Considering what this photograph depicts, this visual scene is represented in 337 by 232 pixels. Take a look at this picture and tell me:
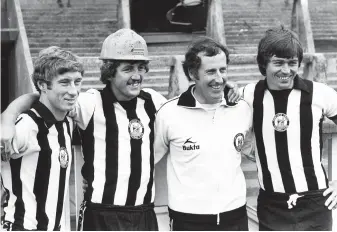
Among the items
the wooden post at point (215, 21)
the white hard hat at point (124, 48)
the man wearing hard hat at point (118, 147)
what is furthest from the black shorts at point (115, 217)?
the wooden post at point (215, 21)

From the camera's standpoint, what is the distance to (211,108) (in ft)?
11.9

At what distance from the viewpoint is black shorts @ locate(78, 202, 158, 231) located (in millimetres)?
3545

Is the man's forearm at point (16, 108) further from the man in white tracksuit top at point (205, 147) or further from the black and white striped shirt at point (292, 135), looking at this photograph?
the black and white striped shirt at point (292, 135)

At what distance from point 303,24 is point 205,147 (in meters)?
8.93

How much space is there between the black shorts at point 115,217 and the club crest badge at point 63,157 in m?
0.36

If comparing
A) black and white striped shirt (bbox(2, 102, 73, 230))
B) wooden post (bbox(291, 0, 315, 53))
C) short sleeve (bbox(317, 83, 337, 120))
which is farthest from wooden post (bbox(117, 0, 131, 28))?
black and white striped shirt (bbox(2, 102, 73, 230))

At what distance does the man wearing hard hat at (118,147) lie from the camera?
11.7 feet

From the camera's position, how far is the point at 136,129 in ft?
11.9

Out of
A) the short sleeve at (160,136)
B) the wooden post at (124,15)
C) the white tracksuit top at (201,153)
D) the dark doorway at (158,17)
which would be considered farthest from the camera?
the dark doorway at (158,17)

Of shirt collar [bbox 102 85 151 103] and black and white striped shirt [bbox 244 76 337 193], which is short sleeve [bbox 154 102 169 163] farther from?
black and white striped shirt [bbox 244 76 337 193]

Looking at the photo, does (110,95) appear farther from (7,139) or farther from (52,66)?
(7,139)

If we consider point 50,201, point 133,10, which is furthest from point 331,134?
point 133,10

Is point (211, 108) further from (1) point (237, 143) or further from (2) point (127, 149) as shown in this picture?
(2) point (127, 149)

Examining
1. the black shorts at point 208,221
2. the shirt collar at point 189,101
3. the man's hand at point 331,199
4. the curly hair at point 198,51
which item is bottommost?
the black shorts at point 208,221
